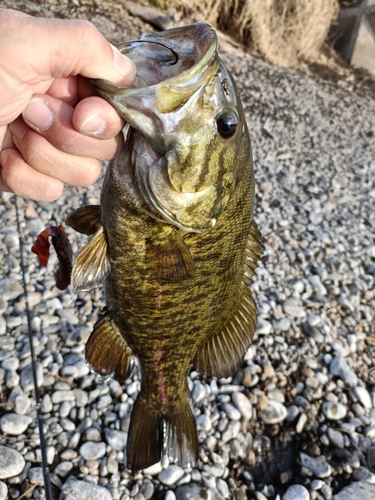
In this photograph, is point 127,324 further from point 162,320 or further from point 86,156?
point 86,156

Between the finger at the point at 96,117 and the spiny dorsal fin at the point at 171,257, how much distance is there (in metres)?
0.43

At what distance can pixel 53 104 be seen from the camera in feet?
5.05

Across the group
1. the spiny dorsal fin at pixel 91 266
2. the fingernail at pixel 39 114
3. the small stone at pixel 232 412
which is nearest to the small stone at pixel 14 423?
the small stone at pixel 232 412

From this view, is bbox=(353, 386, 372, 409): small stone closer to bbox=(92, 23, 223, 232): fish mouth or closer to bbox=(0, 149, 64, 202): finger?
bbox=(92, 23, 223, 232): fish mouth

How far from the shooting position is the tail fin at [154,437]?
2234mm

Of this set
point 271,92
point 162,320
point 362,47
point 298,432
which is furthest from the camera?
point 362,47

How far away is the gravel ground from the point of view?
9.38ft

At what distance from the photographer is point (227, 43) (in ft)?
32.7

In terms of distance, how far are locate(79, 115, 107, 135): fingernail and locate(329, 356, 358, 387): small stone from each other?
3.30 meters

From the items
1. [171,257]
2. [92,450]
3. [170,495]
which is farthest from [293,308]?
[171,257]

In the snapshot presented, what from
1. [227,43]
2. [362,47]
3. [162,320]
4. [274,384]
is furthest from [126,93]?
[362,47]

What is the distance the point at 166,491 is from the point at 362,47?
38.7 feet

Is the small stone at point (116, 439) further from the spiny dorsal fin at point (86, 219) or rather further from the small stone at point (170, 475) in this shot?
the spiny dorsal fin at point (86, 219)

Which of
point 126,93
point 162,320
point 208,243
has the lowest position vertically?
point 162,320
